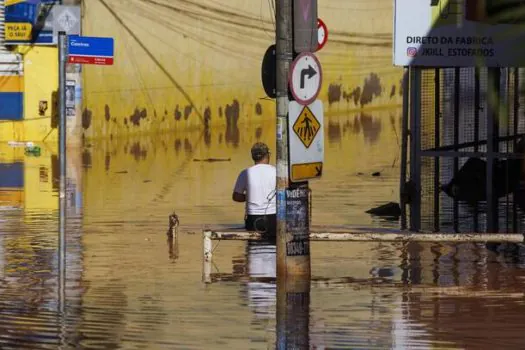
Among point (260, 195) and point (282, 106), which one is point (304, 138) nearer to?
point (282, 106)

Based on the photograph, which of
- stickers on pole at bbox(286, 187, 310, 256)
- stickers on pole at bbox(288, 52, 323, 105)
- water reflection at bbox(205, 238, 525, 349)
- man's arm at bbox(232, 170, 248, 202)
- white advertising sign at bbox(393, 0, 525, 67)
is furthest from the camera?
white advertising sign at bbox(393, 0, 525, 67)

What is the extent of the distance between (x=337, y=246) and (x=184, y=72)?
995 inches

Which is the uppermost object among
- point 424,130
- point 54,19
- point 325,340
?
point 54,19

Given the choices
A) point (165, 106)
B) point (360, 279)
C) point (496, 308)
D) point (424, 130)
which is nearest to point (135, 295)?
point (360, 279)

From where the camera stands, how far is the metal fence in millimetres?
17172

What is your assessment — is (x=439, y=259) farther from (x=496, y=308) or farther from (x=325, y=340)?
(x=325, y=340)

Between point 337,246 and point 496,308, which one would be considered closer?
point 496,308

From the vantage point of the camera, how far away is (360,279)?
13570mm

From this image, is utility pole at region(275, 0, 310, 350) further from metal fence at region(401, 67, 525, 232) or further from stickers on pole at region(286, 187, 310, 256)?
metal fence at region(401, 67, 525, 232)

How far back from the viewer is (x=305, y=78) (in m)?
12.8

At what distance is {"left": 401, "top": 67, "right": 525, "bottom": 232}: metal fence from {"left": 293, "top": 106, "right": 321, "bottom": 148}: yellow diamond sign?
14.4 feet

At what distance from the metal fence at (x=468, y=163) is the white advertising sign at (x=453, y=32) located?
0.31 meters

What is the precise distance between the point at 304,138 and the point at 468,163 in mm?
8688

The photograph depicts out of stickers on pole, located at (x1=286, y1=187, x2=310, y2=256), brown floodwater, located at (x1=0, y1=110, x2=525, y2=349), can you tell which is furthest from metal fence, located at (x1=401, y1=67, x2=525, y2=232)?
stickers on pole, located at (x1=286, y1=187, x2=310, y2=256)
